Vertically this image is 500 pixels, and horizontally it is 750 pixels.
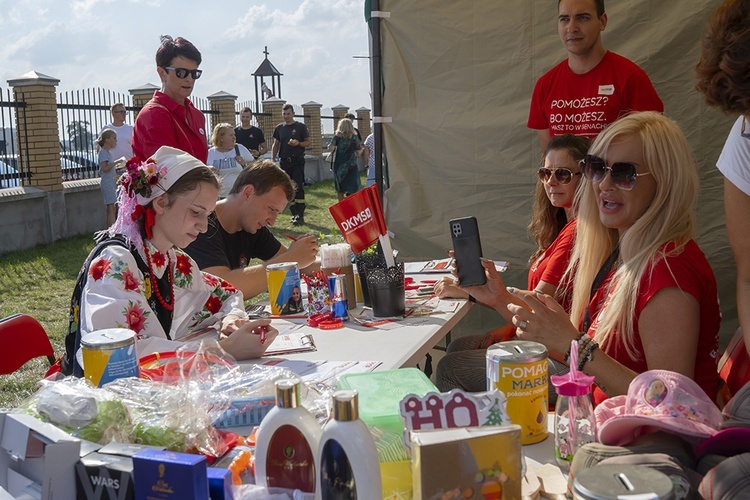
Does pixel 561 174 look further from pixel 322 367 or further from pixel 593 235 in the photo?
pixel 322 367

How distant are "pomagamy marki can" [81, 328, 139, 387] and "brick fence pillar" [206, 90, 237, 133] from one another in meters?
→ 13.9

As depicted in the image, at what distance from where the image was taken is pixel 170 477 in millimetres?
1055

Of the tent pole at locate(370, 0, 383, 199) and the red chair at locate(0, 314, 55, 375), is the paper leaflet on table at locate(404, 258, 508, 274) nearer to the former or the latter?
the tent pole at locate(370, 0, 383, 199)

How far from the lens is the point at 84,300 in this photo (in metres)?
2.22

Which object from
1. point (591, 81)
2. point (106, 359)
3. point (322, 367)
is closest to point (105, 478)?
point (106, 359)

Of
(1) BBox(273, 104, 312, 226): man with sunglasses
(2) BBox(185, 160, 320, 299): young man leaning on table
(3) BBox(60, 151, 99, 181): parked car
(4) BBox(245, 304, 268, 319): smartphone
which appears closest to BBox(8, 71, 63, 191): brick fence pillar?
(3) BBox(60, 151, 99, 181): parked car

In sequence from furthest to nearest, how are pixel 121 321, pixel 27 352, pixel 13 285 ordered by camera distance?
pixel 13 285 → pixel 27 352 → pixel 121 321

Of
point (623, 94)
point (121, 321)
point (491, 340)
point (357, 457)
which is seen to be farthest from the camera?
point (623, 94)

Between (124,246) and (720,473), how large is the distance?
1832 millimetres

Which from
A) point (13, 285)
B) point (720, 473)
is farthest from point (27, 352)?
point (13, 285)

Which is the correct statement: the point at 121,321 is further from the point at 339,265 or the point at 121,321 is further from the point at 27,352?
the point at 339,265

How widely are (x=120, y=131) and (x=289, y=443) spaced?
34.6ft

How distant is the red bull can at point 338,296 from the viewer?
2.72m

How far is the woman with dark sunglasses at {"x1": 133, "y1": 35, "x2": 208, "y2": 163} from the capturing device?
3885 millimetres
